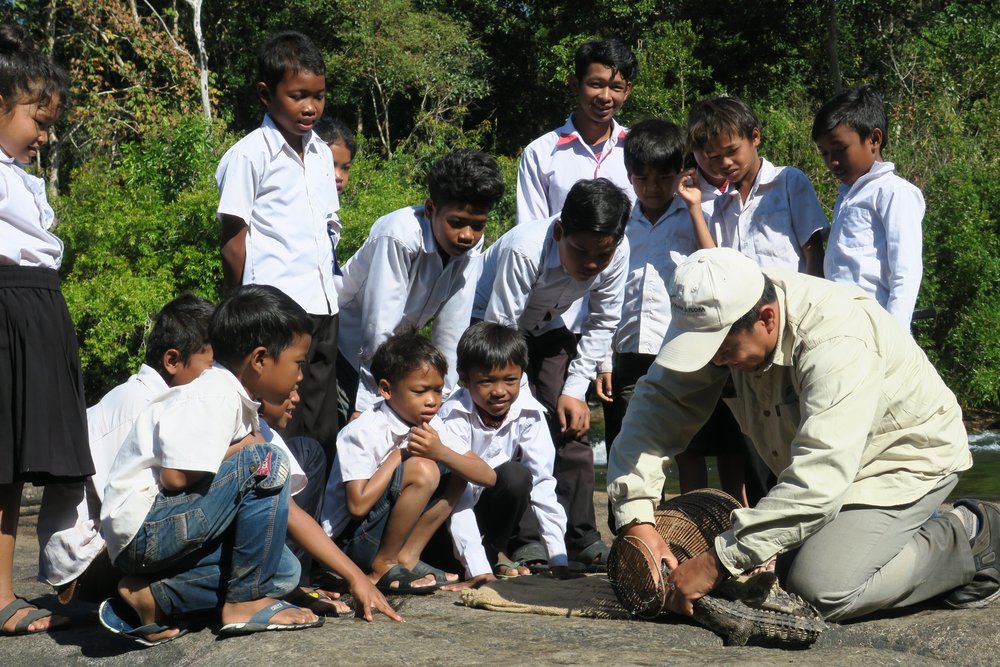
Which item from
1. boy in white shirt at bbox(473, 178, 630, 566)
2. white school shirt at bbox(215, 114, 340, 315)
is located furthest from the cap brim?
white school shirt at bbox(215, 114, 340, 315)

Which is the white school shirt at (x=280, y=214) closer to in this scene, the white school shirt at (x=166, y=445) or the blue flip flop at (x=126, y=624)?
the white school shirt at (x=166, y=445)

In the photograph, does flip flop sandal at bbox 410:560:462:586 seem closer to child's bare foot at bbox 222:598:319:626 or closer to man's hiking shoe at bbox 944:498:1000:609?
child's bare foot at bbox 222:598:319:626

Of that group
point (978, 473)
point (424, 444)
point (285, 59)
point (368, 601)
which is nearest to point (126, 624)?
point (368, 601)

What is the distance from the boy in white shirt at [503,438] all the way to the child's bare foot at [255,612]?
1.01 meters

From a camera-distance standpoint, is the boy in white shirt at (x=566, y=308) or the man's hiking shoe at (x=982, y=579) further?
the boy in white shirt at (x=566, y=308)

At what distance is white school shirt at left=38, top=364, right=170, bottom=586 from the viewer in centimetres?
352

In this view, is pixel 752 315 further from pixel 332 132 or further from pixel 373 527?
pixel 332 132

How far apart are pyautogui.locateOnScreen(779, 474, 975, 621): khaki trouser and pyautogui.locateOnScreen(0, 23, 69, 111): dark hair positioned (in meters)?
2.81

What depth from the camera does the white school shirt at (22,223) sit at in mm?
3549

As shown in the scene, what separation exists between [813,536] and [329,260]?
7.02ft

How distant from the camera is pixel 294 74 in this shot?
4445mm

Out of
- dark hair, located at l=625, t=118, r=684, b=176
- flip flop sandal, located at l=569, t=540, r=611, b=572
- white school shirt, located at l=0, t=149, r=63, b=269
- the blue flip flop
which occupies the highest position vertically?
dark hair, located at l=625, t=118, r=684, b=176

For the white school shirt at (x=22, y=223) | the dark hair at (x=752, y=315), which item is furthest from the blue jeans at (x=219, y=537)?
the dark hair at (x=752, y=315)

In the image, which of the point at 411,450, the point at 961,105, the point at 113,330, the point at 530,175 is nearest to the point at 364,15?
the point at 961,105
